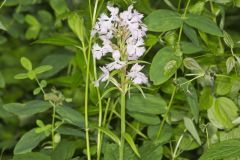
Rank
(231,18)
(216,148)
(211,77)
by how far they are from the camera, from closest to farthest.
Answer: (216,148)
(211,77)
(231,18)

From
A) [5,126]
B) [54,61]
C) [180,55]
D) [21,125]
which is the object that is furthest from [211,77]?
[5,126]

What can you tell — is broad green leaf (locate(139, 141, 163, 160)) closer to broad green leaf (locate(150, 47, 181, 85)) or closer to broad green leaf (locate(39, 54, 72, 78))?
broad green leaf (locate(150, 47, 181, 85))

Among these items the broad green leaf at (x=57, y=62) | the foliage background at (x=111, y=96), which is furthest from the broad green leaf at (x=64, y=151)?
the broad green leaf at (x=57, y=62)

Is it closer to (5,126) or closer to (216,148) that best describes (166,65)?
(216,148)

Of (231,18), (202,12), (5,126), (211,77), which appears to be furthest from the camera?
(5,126)

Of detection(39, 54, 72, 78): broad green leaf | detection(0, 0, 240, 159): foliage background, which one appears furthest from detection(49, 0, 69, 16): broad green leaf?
detection(39, 54, 72, 78): broad green leaf

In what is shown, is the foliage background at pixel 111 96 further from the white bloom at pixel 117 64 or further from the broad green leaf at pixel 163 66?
the white bloom at pixel 117 64

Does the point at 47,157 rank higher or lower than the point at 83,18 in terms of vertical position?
lower

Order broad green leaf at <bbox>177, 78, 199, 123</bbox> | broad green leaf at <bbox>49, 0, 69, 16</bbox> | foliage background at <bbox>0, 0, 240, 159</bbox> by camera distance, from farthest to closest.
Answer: broad green leaf at <bbox>49, 0, 69, 16</bbox> → foliage background at <bbox>0, 0, 240, 159</bbox> → broad green leaf at <bbox>177, 78, 199, 123</bbox>
